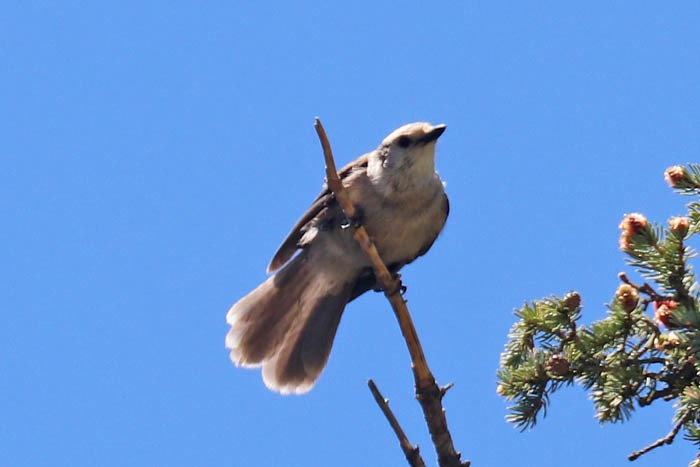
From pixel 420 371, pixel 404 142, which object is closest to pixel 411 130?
pixel 404 142

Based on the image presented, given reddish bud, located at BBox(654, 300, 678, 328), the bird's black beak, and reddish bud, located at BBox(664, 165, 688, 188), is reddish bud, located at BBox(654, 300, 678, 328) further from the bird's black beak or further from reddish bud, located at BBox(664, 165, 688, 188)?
the bird's black beak

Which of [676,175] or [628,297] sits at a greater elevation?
[676,175]

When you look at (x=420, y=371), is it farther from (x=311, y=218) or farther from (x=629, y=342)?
(x=311, y=218)

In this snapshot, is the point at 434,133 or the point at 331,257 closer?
the point at 434,133

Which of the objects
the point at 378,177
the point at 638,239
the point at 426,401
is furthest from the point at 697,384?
the point at 378,177

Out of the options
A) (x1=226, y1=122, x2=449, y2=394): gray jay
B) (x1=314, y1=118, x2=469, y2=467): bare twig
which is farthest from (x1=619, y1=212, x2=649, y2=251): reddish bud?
(x1=226, y1=122, x2=449, y2=394): gray jay

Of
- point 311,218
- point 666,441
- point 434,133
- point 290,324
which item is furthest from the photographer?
point 290,324

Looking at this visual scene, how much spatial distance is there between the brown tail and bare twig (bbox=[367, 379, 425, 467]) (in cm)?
264

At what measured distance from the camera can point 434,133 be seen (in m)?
5.07

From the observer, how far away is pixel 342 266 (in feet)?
17.9

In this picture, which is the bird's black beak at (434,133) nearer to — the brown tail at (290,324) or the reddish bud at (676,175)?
the brown tail at (290,324)

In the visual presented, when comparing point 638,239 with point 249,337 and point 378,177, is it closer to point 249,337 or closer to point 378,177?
point 378,177

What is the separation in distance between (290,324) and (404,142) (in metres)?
1.31

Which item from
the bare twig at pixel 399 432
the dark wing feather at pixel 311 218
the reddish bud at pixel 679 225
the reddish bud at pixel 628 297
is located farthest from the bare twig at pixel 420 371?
the dark wing feather at pixel 311 218
